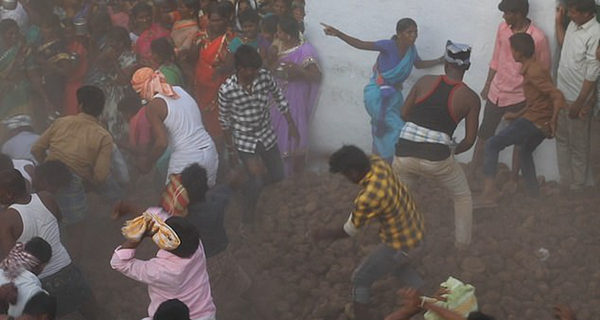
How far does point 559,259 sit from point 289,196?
2379mm

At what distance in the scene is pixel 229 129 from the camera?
7.81m

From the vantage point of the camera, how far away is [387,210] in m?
5.92

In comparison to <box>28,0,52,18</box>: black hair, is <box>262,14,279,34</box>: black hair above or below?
above

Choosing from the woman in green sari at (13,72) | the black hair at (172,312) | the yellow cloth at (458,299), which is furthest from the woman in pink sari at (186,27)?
the black hair at (172,312)

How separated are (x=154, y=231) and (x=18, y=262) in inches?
36.6

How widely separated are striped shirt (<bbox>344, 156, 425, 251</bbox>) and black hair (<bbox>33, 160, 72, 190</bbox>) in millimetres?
2031

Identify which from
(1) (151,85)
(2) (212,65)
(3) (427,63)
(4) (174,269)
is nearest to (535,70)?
(3) (427,63)

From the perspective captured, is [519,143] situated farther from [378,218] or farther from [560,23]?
[378,218]

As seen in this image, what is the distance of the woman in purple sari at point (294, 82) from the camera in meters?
8.60

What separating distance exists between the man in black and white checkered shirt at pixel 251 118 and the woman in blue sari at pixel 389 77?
1.07 meters

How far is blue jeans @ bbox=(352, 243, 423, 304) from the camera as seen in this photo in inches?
243

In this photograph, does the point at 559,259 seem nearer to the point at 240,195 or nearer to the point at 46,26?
the point at 240,195

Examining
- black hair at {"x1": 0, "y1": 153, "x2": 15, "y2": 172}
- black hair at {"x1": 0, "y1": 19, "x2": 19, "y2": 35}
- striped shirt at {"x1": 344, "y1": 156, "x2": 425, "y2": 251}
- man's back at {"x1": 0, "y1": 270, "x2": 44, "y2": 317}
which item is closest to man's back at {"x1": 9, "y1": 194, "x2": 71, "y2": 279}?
man's back at {"x1": 0, "y1": 270, "x2": 44, "y2": 317}

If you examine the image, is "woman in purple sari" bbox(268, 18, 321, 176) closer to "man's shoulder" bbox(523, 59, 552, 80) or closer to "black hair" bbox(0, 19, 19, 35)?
"man's shoulder" bbox(523, 59, 552, 80)
